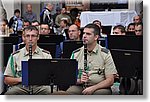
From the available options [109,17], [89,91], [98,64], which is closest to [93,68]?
[98,64]

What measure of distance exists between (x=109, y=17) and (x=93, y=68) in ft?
1.59

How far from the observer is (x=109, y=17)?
2.95 metres

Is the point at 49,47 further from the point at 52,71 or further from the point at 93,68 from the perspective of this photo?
the point at 93,68

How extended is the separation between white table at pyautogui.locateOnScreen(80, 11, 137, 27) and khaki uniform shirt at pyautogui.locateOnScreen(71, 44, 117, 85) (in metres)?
0.23

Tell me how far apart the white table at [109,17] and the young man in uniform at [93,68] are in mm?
67

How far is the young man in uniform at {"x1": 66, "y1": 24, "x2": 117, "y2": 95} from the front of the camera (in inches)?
118

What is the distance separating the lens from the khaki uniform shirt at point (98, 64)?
300 cm

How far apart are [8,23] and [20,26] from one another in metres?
0.11

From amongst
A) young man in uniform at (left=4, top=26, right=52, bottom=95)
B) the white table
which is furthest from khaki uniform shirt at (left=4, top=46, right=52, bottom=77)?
the white table

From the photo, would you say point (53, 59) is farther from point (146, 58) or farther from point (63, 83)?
point (146, 58)

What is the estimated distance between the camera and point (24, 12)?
2959mm

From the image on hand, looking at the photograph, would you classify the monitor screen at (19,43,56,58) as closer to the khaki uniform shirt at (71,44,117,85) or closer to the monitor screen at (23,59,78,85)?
the monitor screen at (23,59,78,85)

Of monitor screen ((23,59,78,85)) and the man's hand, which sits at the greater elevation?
monitor screen ((23,59,78,85))

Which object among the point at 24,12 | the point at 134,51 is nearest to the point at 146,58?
the point at 134,51
